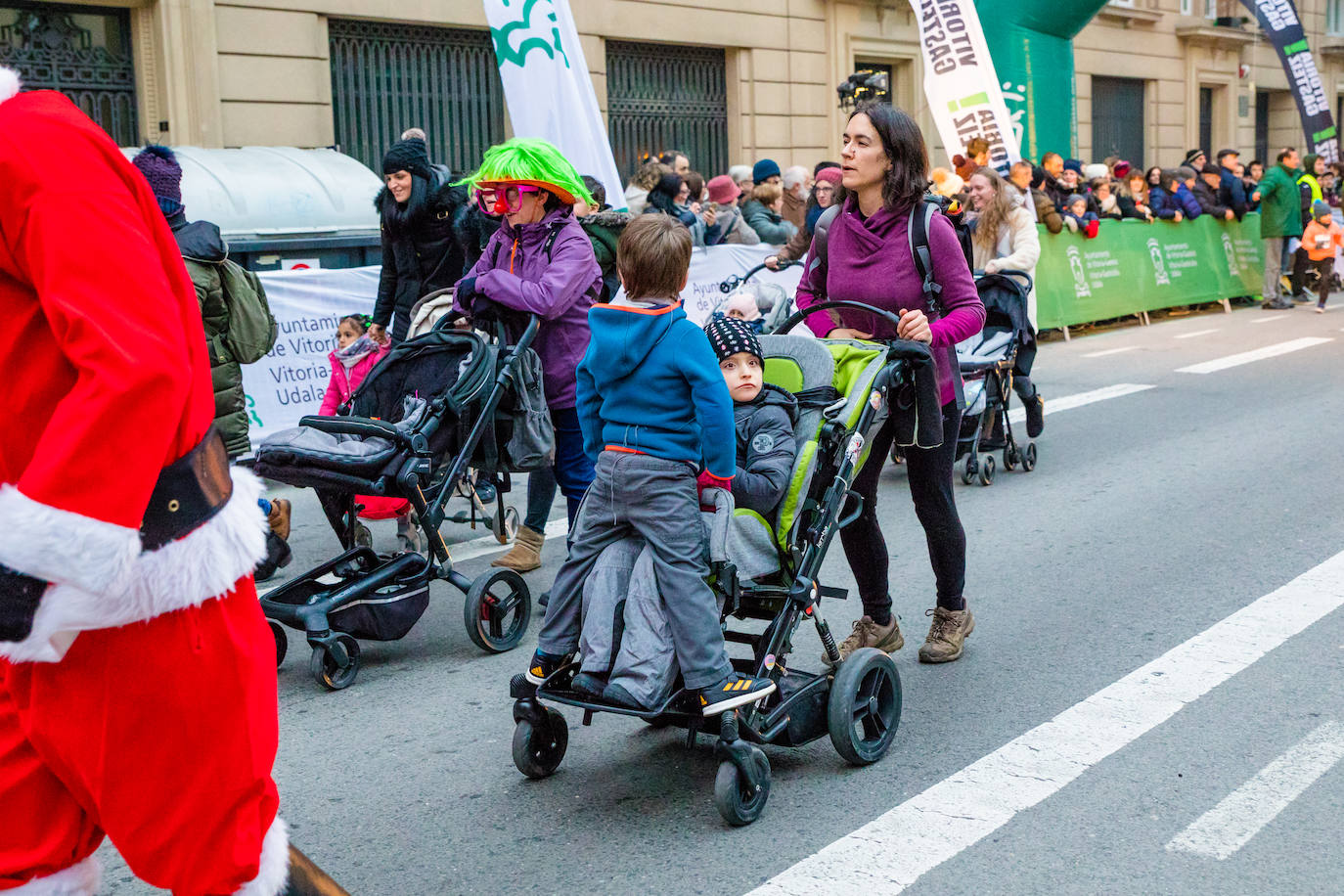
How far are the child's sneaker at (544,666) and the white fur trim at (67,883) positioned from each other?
65.0 inches

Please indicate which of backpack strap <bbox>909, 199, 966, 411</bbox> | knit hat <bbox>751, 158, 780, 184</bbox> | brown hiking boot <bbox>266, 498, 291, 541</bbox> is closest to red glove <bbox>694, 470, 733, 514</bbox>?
backpack strap <bbox>909, 199, 966, 411</bbox>

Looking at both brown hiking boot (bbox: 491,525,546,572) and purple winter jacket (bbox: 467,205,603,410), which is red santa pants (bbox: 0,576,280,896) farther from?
brown hiking boot (bbox: 491,525,546,572)

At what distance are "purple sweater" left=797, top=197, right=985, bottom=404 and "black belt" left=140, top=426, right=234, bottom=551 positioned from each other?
2840mm

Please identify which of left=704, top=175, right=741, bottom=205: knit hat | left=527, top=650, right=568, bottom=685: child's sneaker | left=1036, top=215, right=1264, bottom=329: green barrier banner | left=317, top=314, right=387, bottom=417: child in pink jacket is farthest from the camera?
left=1036, top=215, right=1264, bottom=329: green barrier banner

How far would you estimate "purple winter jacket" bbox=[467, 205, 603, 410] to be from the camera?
5855mm

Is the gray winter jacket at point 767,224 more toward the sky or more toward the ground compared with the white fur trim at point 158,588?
more toward the sky

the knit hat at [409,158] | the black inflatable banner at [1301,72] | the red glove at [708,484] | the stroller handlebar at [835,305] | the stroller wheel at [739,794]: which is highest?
the black inflatable banner at [1301,72]

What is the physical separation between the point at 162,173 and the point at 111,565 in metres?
4.07

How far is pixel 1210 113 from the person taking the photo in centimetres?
3228

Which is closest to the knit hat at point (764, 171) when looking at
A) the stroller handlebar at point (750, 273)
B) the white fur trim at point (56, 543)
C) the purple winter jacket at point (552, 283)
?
the stroller handlebar at point (750, 273)

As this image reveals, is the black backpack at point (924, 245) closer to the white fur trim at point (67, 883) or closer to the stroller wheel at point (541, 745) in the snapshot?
the stroller wheel at point (541, 745)

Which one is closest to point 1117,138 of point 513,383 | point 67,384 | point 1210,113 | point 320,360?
point 1210,113

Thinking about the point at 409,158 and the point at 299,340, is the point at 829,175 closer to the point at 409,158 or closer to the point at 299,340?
the point at 299,340

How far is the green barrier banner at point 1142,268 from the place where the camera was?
1564 centimetres
